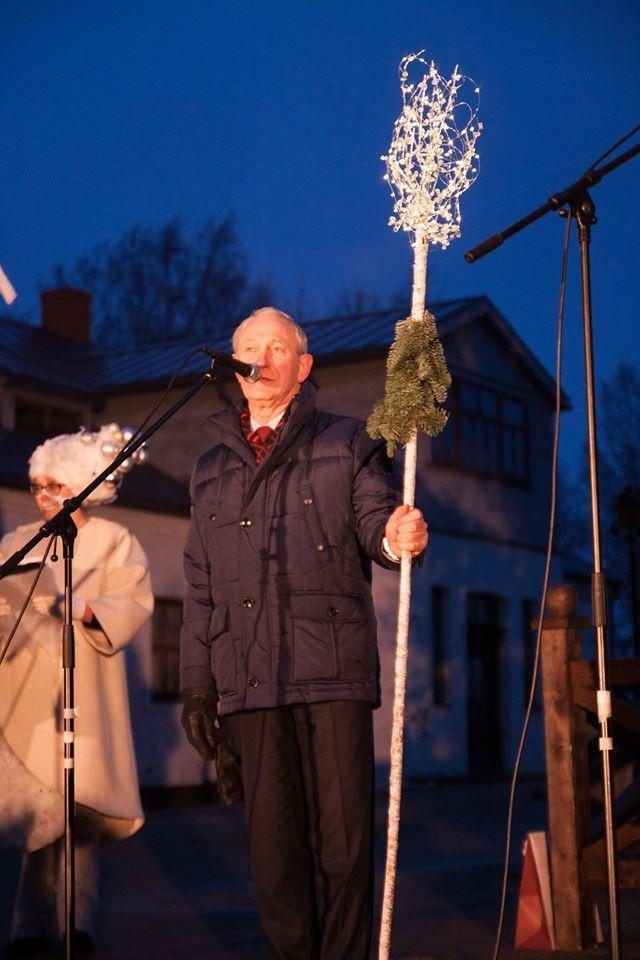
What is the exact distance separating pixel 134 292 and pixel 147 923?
1762 inches

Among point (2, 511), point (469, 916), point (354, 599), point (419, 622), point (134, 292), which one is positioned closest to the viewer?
Answer: point (354, 599)

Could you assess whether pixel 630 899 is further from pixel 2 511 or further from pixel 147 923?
pixel 2 511

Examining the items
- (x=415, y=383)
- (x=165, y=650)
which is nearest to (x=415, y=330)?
(x=415, y=383)

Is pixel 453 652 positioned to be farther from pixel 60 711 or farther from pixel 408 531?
pixel 408 531

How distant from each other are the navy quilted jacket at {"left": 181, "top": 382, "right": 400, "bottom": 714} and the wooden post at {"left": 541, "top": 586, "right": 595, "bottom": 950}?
2.70m

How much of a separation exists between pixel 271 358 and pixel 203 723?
48.4 inches

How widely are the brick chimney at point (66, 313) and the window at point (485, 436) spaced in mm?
7672

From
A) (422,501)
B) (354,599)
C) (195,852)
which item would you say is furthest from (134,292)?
(354,599)

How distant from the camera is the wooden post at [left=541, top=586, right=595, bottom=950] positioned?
26.0ft

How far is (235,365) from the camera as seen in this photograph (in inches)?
213

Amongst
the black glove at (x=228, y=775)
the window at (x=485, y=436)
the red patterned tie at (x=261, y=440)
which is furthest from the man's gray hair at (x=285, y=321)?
the window at (x=485, y=436)

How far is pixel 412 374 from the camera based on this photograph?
514 cm

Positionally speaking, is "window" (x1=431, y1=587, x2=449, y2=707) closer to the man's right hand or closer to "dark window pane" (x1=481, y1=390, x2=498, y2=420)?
"dark window pane" (x1=481, y1=390, x2=498, y2=420)

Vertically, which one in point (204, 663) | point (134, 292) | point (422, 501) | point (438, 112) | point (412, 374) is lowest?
point (204, 663)
